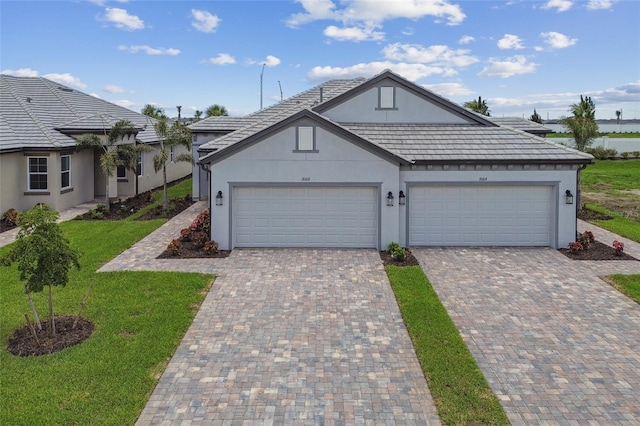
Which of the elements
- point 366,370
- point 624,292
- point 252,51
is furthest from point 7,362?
point 252,51

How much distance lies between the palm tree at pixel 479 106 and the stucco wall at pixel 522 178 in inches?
1244

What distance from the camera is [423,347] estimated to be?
783cm

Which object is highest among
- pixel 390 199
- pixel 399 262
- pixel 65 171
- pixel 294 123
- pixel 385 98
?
pixel 385 98

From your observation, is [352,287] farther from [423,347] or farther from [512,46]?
[512,46]

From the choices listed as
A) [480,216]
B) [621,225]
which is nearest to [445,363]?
[480,216]

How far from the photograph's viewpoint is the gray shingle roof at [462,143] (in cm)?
→ 1451

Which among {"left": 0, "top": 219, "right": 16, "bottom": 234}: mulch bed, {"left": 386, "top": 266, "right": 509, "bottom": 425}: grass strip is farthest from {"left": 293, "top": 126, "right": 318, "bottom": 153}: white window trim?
{"left": 0, "top": 219, "right": 16, "bottom": 234}: mulch bed

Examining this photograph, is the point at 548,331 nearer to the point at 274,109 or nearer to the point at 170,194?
the point at 274,109

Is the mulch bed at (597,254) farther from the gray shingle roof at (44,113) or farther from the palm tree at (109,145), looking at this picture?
the gray shingle roof at (44,113)

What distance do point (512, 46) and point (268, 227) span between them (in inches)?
569

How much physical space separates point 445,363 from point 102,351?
5427 mm

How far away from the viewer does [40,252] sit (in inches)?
300

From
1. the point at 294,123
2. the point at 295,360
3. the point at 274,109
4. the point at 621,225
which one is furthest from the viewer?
the point at 274,109

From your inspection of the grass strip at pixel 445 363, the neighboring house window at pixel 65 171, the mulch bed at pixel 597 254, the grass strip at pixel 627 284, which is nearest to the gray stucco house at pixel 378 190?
the mulch bed at pixel 597 254
